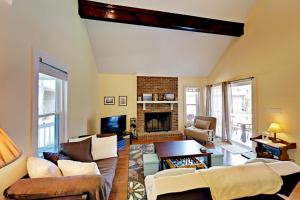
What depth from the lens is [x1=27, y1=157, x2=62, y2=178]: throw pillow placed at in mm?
1398

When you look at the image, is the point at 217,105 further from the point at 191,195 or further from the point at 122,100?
the point at 191,195

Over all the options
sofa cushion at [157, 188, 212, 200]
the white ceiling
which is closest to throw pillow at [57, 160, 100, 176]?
sofa cushion at [157, 188, 212, 200]

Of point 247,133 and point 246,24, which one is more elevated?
point 246,24

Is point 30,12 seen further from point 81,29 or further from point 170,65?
point 170,65

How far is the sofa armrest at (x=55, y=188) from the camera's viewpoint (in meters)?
1.14

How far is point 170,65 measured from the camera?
17.7 feet

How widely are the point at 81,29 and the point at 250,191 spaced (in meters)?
3.88

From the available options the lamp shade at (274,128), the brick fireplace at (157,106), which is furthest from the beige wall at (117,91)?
the lamp shade at (274,128)

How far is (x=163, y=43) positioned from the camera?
4.47 metres

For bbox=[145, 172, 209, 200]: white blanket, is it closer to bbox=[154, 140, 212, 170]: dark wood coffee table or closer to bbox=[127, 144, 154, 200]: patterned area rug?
bbox=[127, 144, 154, 200]: patterned area rug

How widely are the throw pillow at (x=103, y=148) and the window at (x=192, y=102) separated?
403 cm

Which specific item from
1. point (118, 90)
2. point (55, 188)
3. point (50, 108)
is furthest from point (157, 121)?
point (55, 188)

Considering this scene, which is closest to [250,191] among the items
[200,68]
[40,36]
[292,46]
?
[40,36]

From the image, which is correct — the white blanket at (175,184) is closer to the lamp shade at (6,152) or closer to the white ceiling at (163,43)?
the lamp shade at (6,152)
